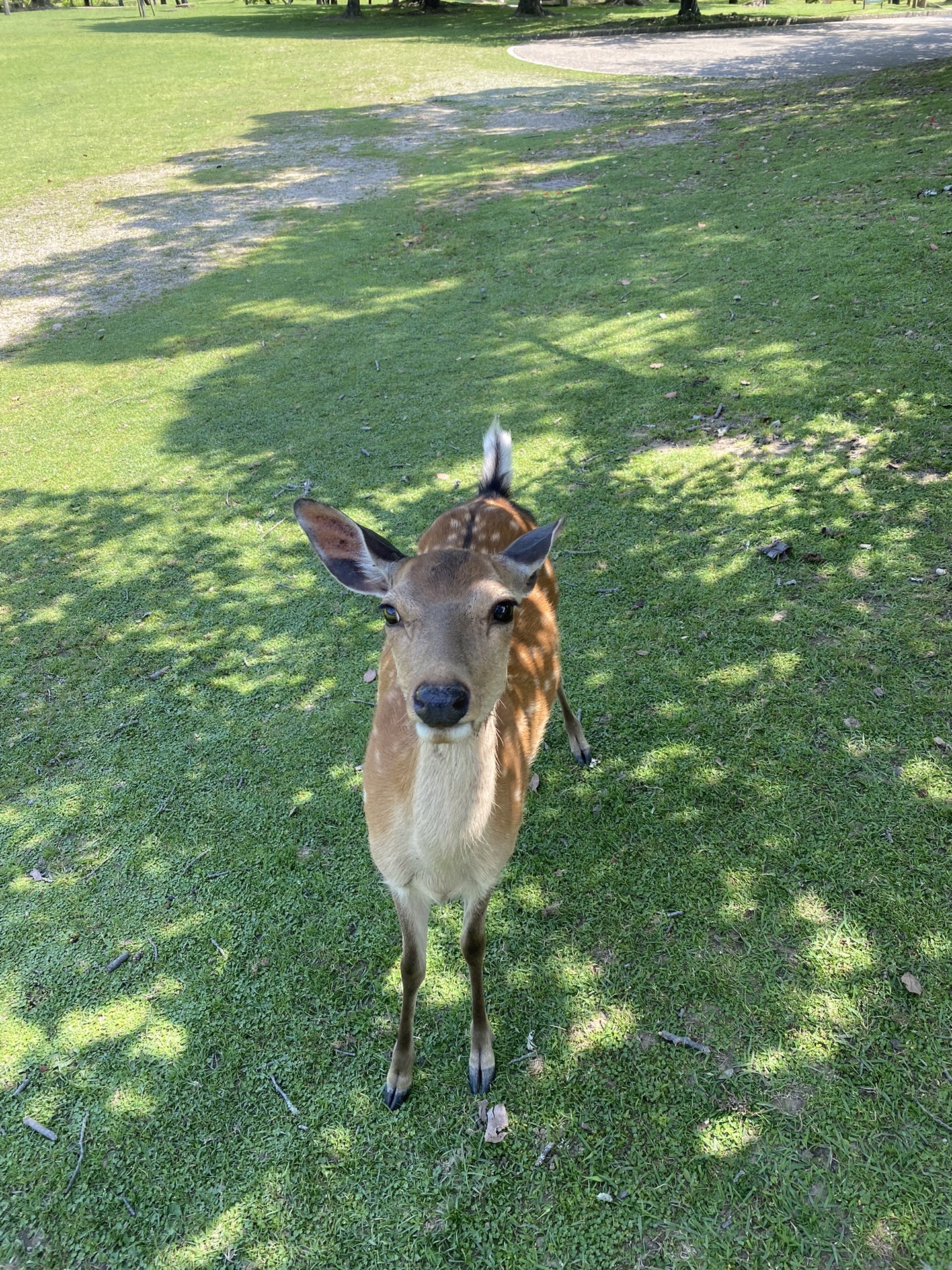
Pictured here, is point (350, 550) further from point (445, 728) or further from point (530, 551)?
point (445, 728)

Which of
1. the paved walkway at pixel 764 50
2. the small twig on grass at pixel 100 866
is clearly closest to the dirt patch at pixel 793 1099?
the small twig on grass at pixel 100 866

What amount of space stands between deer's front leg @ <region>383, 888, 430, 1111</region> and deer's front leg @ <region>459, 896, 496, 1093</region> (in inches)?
6.4

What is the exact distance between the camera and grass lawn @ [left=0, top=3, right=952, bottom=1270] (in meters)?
2.53

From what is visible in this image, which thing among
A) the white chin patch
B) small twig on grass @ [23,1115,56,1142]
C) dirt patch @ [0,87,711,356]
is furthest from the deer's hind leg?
dirt patch @ [0,87,711,356]

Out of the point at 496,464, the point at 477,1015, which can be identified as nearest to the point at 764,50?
the point at 496,464

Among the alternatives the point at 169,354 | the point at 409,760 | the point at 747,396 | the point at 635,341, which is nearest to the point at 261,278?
the point at 169,354

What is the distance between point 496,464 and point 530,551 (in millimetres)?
1372

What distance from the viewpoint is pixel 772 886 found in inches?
128

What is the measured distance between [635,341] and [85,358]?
20.8 feet

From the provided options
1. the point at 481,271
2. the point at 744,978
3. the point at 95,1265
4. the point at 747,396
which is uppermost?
the point at 481,271

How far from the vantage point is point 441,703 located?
2.01 m

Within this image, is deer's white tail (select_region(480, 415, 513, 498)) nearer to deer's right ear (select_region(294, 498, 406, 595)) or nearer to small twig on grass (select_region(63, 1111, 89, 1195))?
deer's right ear (select_region(294, 498, 406, 595))

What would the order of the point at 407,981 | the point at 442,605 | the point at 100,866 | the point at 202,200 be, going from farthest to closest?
the point at 202,200
the point at 100,866
the point at 407,981
the point at 442,605

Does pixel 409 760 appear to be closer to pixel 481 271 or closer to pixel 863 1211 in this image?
pixel 863 1211
